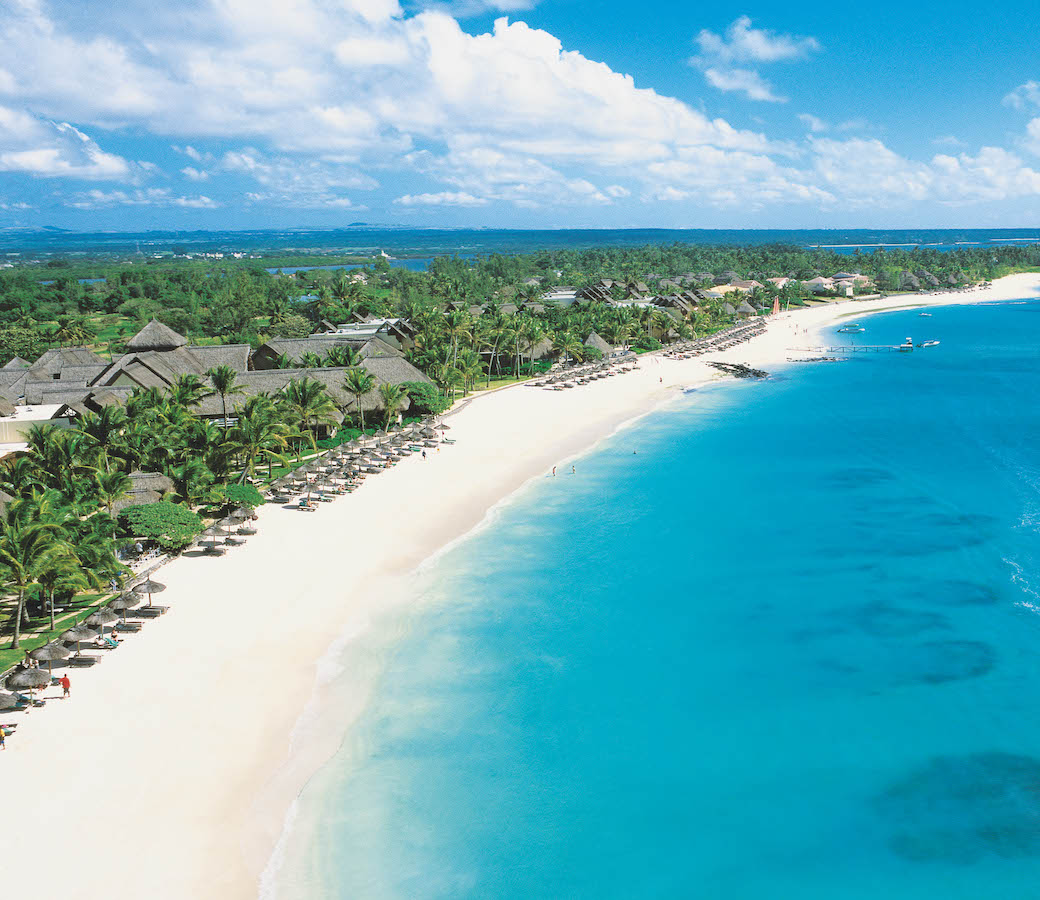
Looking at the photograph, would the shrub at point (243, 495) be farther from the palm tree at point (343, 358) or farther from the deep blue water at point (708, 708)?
the palm tree at point (343, 358)

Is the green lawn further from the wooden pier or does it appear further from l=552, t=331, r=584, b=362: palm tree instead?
the wooden pier

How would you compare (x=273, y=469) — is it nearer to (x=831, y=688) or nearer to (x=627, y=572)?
(x=627, y=572)

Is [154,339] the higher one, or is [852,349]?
[154,339]

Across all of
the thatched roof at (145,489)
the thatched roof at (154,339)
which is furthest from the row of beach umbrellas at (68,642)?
the thatched roof at (154,339)

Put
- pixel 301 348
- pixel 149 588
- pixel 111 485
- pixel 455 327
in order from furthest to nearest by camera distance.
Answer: pixel 301 348, pixel 455 327, pixel 111 485, pixel 149 588

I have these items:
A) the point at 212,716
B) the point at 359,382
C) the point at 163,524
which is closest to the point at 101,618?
the point at 212,716

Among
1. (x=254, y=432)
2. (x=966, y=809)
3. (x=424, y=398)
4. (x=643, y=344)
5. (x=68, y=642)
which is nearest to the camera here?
(x=966, y=809)

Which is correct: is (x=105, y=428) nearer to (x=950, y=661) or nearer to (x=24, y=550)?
(x=24, y=550)
